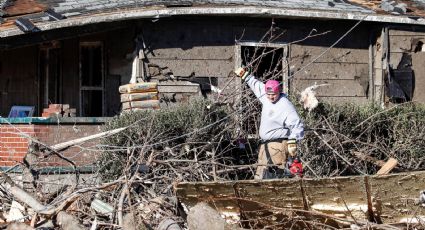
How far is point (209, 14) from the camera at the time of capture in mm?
13133

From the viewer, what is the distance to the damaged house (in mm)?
12914

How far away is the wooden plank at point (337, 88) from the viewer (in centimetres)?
1419

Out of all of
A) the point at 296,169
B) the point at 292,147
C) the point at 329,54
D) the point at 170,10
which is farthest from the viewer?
the point at 329,54

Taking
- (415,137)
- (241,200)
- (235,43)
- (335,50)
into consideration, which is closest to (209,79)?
(235,43)

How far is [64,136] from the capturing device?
445 inches

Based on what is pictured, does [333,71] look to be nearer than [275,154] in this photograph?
No

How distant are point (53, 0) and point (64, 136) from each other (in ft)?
10.4

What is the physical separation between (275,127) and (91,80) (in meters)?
5.94

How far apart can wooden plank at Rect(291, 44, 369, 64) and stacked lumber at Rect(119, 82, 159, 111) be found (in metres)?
2.91

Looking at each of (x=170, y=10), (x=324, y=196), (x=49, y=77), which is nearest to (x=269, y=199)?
(x=324, y=196)

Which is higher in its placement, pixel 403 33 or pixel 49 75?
pixel 403 33

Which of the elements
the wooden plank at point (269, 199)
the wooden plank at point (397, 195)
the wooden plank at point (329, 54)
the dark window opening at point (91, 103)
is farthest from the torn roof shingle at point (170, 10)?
the wooden plank at point (397, 195)

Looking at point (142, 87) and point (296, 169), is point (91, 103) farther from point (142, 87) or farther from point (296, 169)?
point (296, 169)

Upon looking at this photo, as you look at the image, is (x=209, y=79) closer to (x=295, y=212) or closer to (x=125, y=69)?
(x=125, y=69)
